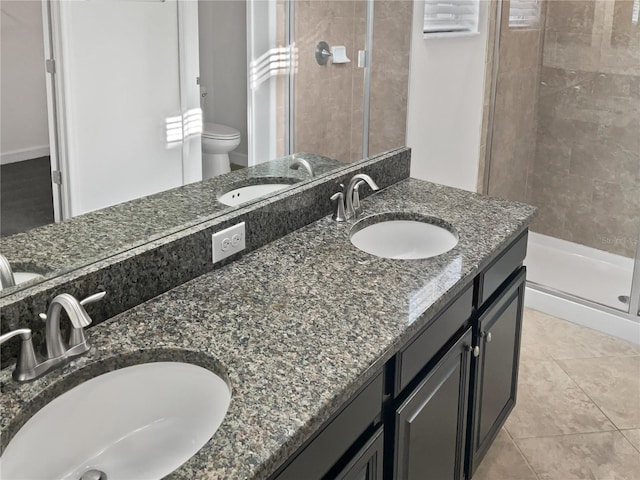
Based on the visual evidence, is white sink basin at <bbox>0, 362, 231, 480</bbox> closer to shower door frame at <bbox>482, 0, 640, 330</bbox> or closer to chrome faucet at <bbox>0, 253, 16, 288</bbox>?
chrome faucet at <bbox>0, 253, 16, 288</bbox>

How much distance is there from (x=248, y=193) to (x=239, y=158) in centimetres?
12

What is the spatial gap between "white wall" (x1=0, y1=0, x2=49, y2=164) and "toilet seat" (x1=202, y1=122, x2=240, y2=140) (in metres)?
0.44

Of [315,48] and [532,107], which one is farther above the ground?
[315,48]

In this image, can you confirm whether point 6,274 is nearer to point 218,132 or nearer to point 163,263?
point 163,263

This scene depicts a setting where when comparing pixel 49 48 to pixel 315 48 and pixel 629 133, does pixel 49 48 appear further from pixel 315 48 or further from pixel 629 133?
pixel 629 133

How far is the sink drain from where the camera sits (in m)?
1.29

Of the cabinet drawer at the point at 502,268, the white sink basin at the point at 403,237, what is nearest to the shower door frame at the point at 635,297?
the cabinet drawer at the point at 502,268

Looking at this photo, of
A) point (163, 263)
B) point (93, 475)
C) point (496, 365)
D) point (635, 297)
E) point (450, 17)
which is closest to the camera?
point (93, 475)

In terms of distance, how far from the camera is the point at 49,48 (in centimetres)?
139

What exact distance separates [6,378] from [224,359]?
1.34 ft

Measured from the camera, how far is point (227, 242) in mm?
1915

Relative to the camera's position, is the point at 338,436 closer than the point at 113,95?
Yes

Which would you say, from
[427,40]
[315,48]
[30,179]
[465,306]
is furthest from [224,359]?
[427,40]

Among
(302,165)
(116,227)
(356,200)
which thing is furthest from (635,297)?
(116,227)
